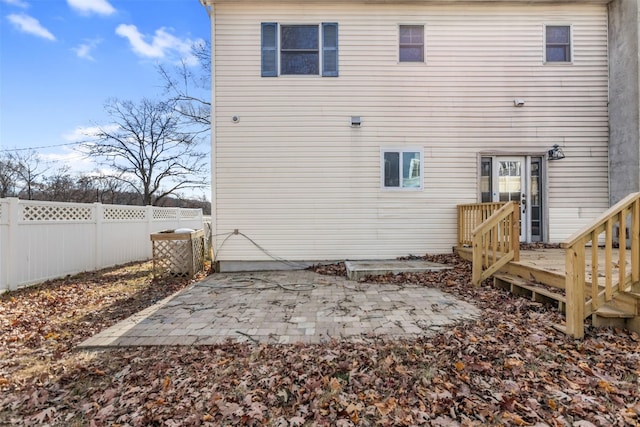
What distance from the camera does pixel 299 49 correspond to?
686cm

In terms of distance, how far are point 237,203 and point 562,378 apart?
19.7 ft

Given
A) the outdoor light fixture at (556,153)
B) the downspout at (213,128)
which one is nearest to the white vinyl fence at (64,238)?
the downspout at (213,128)

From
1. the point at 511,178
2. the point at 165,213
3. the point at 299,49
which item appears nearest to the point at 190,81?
the point at 165,213

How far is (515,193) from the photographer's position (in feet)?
22.9

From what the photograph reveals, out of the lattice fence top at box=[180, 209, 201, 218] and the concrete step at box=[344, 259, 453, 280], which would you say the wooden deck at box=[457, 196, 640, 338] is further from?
the lattice fence top at box=[180, 209, 201, 218]

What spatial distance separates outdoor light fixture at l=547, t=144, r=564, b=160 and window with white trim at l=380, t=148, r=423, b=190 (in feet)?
9.41

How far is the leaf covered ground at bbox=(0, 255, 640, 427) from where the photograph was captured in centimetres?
201

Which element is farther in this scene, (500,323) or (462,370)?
(500,323)

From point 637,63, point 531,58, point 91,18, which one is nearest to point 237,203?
point 531,58

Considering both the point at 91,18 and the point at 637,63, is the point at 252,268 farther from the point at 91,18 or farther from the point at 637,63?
the point at 91,18

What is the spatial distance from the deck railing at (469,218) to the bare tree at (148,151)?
57.5 ft

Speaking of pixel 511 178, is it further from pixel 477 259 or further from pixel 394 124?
pixel 477 259

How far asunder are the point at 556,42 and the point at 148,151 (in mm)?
22015

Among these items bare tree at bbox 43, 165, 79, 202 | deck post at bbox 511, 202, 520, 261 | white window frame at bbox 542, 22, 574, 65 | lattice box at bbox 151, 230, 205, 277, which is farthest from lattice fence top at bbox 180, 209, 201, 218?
bare tree at bbox 43, 165, 79, 202
